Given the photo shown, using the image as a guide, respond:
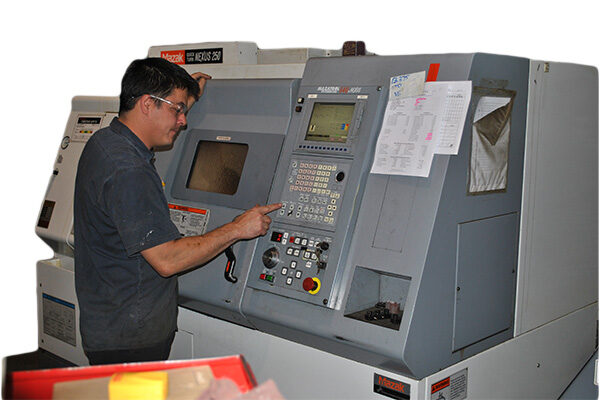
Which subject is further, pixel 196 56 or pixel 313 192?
pixel 196 56

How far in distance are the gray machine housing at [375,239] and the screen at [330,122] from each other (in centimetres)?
3

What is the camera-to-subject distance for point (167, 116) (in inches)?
95.7

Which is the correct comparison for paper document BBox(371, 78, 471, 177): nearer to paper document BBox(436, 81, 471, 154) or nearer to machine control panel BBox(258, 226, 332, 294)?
paper document BBox(436, 81, 471, 154)

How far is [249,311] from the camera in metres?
2.54

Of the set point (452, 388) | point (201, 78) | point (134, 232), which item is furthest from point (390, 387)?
point (201, 78)

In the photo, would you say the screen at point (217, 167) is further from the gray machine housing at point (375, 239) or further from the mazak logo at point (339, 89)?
the mazak logo at point (339, 89)

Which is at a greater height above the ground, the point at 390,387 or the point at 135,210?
the point at 135,210

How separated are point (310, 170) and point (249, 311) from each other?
0.61m

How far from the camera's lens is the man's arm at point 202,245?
223 cm

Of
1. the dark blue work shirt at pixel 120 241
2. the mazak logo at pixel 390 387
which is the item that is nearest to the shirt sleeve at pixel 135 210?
the dark blue work shirt at pixel 120 241

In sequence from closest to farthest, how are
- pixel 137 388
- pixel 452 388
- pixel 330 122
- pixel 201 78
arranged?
pixel 137 388 < pixel 452 388 < pixel 330 122 < pixel 201 78

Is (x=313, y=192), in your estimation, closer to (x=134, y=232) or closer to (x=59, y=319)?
(x=134, y=232)

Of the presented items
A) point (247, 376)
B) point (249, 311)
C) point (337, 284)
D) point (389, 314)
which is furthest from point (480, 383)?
point (247, 376)

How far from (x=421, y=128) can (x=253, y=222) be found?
0.72 m
